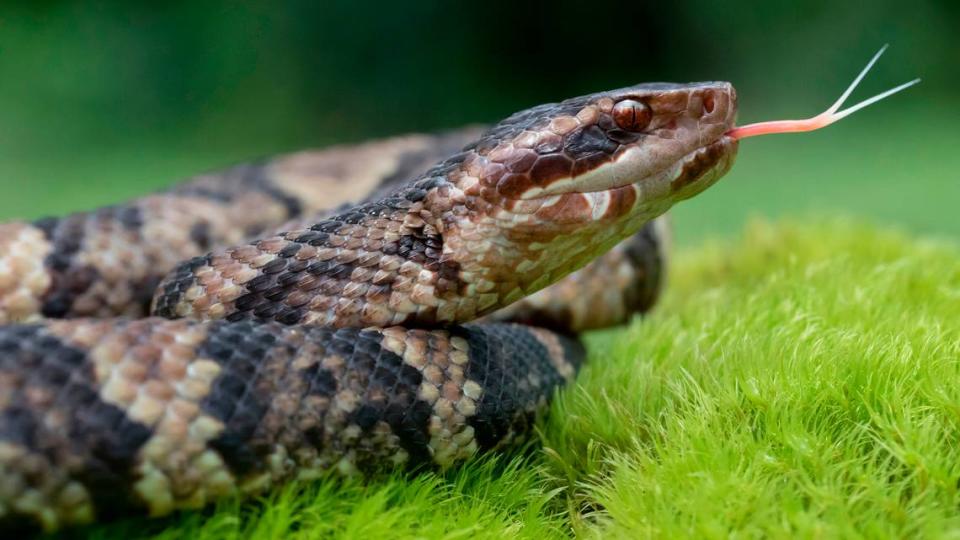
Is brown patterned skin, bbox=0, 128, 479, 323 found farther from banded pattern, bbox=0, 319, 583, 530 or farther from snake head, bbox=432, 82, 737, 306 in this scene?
banded pattern, bbox=0, 319, 583, 530

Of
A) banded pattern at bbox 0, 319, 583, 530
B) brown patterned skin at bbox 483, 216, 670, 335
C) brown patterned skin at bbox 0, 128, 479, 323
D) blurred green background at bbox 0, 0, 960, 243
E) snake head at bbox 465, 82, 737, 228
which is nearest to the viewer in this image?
banded pattern at bbox 0, 319, 583, 530

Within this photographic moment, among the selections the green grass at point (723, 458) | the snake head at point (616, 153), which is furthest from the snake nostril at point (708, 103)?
the green grass at point (723, 458)

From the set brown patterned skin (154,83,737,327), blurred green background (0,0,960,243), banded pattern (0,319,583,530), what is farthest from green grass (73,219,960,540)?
blurred green background (0,0,960,243)

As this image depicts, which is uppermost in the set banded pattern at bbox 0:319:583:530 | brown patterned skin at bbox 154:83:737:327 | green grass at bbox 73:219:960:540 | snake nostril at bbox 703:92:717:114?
snake nostril at bbox 703:92:717:114

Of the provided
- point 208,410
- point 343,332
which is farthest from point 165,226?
point 208,410

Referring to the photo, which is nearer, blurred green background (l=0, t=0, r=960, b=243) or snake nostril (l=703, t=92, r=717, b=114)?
snake nostril (l=703, t=92, r=717, b=114)

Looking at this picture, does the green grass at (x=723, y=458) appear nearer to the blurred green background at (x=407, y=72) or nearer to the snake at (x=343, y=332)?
the snake at (x=343, y=332)

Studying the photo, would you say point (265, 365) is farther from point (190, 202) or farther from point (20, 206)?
point (20, 206)
